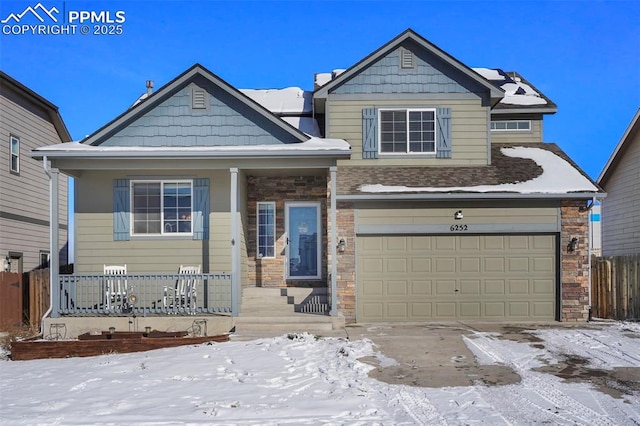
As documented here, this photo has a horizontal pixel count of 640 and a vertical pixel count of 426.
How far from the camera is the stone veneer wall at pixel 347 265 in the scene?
13.0m

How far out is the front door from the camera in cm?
1409

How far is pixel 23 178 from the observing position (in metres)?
16.9

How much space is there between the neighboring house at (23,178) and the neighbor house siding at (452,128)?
8436 mm

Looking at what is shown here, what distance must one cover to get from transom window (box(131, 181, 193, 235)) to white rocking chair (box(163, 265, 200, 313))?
94 centimetres

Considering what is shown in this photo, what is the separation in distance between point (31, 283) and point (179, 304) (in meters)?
4.41

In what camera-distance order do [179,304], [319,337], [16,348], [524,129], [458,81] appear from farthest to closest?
1. [524,129]
2. [458,81]
3. [179,304]
4. [319,337]
5. [16,348]

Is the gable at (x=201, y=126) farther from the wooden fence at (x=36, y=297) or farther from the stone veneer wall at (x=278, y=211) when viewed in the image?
the wooden fence at (x=36, y=297)

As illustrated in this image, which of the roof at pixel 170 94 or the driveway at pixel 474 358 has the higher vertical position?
the roof at pixel 170 94

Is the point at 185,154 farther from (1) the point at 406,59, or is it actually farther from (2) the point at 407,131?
(1) the point at 406,59

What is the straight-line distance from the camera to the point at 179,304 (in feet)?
39.0

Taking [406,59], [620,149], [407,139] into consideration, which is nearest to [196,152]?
[407,139]

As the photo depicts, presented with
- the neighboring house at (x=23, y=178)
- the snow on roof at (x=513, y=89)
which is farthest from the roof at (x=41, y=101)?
the snow on roof at (x=513, y=89)

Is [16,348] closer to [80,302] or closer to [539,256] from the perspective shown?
[80,302]

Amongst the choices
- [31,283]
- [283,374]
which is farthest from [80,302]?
[283,374]
